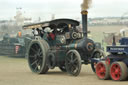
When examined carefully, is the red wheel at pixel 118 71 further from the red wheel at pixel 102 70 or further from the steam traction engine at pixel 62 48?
the steam traction engine at pixel 62 48

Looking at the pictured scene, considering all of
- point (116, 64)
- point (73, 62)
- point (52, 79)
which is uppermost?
point (116, 64)

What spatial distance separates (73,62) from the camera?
478 inches

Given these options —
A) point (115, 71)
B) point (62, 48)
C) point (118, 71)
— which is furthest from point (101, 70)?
point (62, 48)

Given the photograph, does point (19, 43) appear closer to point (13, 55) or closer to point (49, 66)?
point (13, 55)

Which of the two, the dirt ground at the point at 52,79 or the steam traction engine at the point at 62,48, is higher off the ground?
the steam traction engine at the point at 62,48

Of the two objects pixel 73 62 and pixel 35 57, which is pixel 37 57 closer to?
pixel 35 57

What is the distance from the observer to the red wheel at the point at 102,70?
1031 centimetres

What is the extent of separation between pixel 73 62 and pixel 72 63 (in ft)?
0.22

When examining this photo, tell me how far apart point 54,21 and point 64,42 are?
3.18 ft

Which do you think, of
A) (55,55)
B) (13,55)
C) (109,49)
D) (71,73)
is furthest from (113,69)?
(13,55)

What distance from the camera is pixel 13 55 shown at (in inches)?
1145

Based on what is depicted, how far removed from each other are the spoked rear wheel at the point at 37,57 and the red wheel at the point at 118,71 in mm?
4007

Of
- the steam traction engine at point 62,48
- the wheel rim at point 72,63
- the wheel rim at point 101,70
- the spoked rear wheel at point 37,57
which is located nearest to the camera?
the wheel rim at point 101,70

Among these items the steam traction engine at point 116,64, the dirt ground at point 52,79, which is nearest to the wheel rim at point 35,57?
the dirt ground at point 52,79
